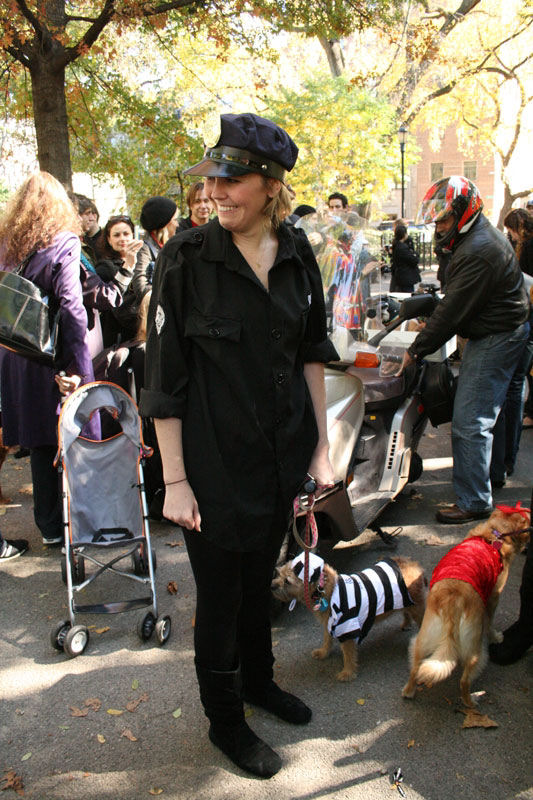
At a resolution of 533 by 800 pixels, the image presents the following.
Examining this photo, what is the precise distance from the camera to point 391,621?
3766 mm

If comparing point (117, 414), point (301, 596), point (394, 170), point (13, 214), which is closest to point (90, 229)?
→ point (13, 214)

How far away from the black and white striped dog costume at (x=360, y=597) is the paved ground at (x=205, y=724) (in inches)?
11.3

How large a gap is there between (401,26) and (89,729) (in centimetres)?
1209

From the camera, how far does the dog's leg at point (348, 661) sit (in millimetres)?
3242

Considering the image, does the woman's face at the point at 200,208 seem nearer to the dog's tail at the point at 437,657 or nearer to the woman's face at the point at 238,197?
the woman's face at the point at 238,197

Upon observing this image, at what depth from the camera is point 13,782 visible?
8.61 ft

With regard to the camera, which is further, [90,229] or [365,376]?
[90,229]

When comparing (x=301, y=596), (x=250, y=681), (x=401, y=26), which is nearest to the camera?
(x=250, y=681)

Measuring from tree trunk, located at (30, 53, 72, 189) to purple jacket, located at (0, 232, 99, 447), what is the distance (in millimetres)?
4264

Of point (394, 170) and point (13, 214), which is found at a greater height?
point (394, 170)

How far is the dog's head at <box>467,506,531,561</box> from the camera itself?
133 inches

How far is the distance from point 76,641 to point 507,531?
2.24 meters

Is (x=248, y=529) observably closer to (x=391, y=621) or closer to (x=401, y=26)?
(x=391, y=621)

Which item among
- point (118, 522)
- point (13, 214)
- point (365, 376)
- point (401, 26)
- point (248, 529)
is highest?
point (401, 26)
